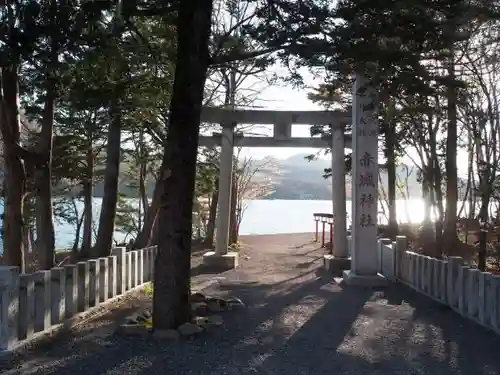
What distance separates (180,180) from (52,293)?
1.97 m

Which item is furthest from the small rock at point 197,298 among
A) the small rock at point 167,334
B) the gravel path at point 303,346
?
the small rock at point 167,334

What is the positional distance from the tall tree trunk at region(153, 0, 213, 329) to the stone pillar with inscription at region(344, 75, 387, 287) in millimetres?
5465

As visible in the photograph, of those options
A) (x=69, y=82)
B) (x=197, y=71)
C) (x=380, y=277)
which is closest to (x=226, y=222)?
(x=380, y=277)

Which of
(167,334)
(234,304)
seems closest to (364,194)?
(234,304)

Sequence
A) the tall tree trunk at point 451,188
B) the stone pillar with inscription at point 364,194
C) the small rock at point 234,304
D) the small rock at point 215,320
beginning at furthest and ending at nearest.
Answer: the tall tree trunk at point 451,188, the stone pillar with inscription at point 364,194, the small rock at point 234,304, the small rock at point 215,320

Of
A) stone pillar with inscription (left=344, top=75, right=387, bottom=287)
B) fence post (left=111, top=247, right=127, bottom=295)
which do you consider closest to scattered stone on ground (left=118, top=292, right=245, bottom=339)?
fence post (left=111, top=247, right=127, bottom=295)

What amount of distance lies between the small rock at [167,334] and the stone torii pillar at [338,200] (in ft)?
27.9

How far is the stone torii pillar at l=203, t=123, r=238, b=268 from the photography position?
14.7m

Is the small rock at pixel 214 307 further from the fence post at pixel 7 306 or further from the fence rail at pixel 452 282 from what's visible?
the fence rail at pixel 452 282

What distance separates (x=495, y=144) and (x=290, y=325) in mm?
11036

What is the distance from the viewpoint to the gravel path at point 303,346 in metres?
5.18

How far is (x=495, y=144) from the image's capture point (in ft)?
51.6

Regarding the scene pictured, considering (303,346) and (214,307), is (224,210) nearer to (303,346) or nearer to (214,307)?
(214,307)

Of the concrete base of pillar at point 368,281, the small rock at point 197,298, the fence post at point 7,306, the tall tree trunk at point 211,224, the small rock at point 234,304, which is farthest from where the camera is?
the tall tree trunk at point 211,224
